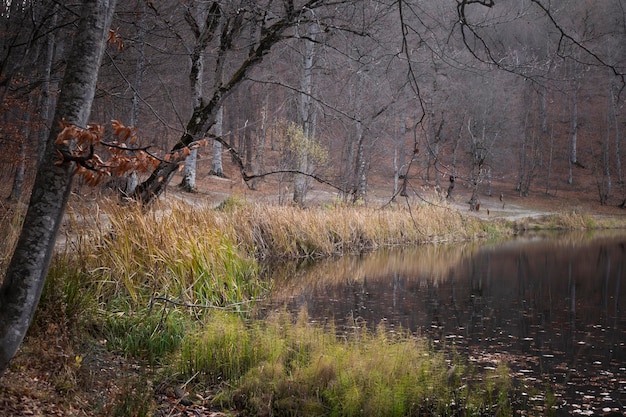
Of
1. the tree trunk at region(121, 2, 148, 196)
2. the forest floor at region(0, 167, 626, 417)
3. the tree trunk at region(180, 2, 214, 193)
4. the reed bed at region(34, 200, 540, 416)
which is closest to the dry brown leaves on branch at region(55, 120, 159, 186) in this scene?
the tree trunk at region(121, 2, 148, 196)

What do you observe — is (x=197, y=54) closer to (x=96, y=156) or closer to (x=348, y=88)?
(x=96, y=156)

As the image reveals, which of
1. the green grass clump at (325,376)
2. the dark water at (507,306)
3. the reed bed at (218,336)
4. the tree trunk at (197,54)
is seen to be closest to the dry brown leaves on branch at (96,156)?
the reed bed at (218,336)

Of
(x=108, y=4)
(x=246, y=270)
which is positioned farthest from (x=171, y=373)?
(x=246, y=270)

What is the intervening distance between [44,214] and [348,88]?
2191cm

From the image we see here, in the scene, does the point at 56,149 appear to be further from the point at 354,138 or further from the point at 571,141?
the point at 571,141

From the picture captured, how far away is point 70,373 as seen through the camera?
4312 mm

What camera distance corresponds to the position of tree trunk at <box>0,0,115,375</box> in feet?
9.89

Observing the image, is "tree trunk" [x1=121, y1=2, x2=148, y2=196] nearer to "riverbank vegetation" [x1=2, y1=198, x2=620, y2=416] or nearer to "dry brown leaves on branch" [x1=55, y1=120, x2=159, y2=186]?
"dry brown leaves on branch" [x1=55, y1=120, x2=159, y2=186]

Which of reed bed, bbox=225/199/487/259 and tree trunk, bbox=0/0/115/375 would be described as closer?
tree trunk, bbox=0/0/115/375

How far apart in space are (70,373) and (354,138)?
21.9 meters

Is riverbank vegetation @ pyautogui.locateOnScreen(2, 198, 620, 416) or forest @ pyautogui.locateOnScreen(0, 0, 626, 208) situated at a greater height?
forest @ pyautogui.locateOnScreen(0, 0, 626, 208)

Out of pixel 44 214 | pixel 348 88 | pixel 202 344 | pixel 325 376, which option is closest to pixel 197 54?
pixel 202 344

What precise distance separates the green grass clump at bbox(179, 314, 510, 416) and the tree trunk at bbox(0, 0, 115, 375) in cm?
229

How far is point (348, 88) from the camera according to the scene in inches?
957
